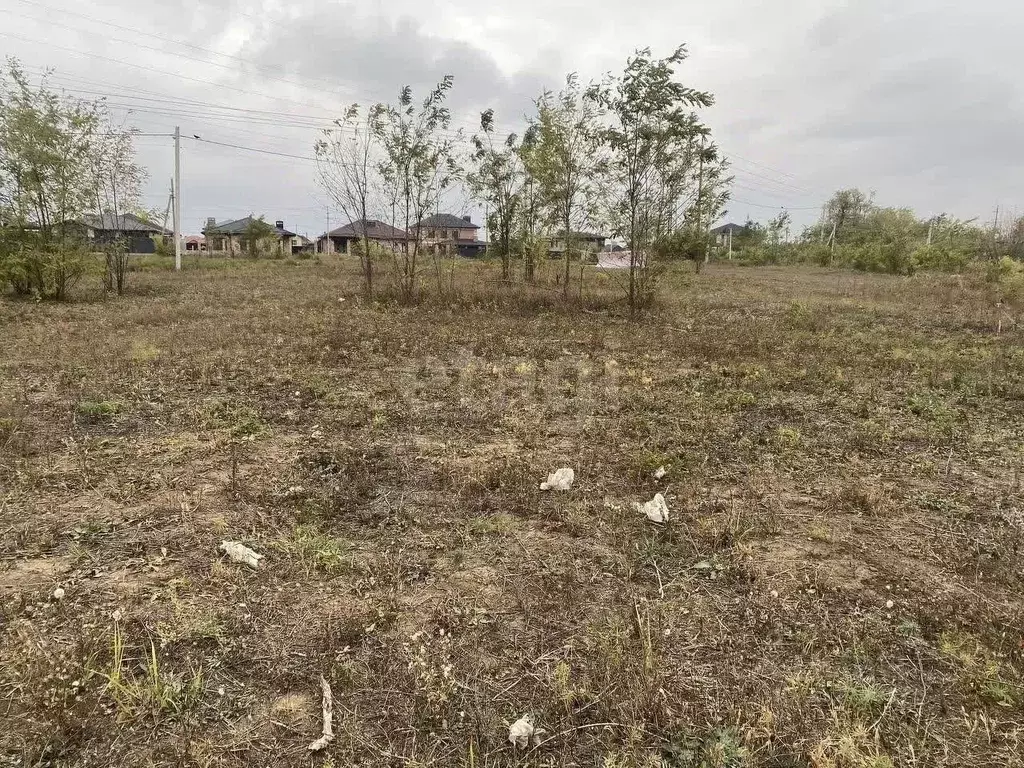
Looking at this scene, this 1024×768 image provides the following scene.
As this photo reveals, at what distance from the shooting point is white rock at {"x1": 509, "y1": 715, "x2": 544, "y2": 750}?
182cm

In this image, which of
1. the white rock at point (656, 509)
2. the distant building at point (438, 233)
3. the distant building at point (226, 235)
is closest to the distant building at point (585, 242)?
the distant building at point (438, 233)

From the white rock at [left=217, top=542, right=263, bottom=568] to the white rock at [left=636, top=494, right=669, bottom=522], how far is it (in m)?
2.03

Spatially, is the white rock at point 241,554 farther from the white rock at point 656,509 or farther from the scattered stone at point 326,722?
the white rock at point 656,509

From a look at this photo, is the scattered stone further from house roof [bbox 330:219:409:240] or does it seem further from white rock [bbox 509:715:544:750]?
house roof [bbox 330:219:409:240]

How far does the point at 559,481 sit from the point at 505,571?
966 mm

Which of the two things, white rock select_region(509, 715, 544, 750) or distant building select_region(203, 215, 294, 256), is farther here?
distant building select_region(203, 215, 294, 256)

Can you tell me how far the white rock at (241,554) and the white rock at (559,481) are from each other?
1.66m

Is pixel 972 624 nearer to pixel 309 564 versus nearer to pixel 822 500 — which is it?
pixel 822 500

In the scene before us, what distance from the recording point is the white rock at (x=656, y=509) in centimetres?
320

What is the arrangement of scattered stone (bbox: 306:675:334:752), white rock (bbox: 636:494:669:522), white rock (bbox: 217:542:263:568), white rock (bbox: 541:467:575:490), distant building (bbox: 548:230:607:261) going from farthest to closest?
distant building (bbox: 548:230:607:261) → white rock (bbox: 541:467:575:490) → white rock (bbox: 636:494:669:522) → white rock (bbox: 217:542:263:568) → scattered stone (bbox: 306:675:334:752)

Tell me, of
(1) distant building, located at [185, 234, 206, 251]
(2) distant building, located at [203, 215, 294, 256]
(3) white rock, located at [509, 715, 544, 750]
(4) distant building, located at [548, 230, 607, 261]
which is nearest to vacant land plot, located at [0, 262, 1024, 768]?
(3) white rock, located at [509, 715, 544, 750]

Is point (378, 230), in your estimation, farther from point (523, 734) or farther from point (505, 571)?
point (523, 734)

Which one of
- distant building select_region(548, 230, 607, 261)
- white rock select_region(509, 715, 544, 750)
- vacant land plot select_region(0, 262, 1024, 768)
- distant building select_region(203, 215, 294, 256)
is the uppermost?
distant building select_region(203, 215, 294, 256)

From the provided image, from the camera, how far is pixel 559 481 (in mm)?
3586
